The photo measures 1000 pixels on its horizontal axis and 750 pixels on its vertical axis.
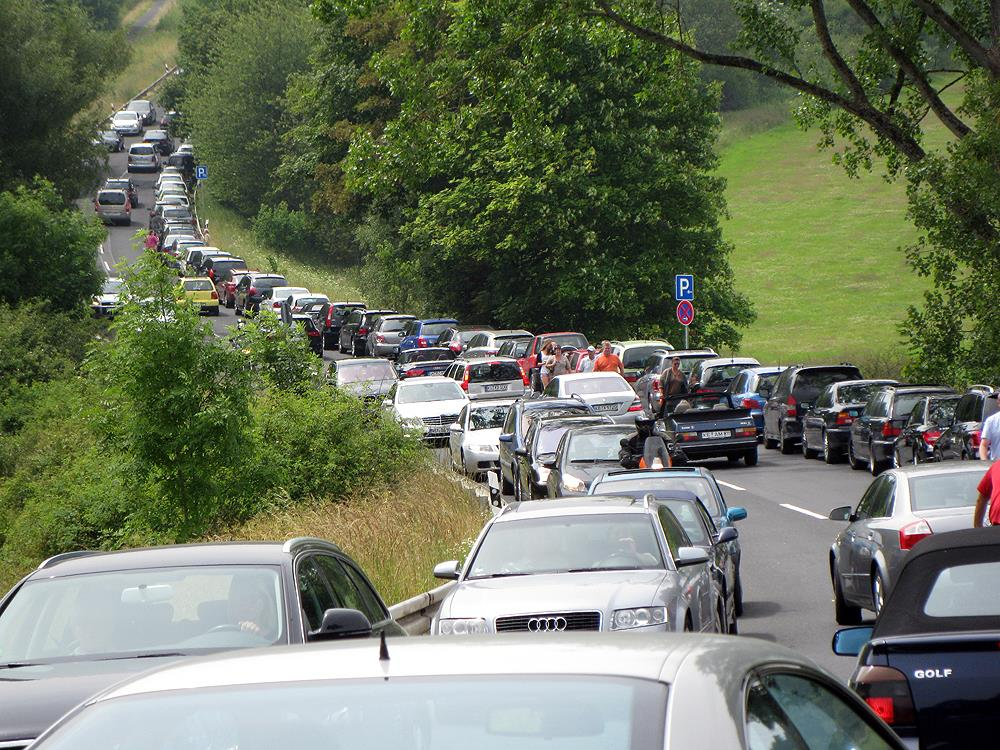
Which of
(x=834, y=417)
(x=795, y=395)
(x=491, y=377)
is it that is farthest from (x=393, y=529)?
(x=491, y=377)

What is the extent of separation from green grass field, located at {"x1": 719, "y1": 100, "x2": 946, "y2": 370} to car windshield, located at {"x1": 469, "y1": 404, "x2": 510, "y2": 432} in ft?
105

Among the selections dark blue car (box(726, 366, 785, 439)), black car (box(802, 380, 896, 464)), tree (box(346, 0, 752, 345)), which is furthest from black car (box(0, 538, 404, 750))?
tree (box(346, 0, 752, 345))

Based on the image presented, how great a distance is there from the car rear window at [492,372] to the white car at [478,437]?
6109 mm

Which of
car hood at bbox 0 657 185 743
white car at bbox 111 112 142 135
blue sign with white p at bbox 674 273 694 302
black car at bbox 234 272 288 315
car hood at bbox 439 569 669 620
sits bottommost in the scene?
car hood at bbox 439 569 669 620

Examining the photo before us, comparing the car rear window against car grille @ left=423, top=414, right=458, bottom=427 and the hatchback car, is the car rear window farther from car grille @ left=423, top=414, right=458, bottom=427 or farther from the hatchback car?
car grille @ left=423, top=414, right=458, bottom=427

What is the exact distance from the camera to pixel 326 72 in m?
58.8

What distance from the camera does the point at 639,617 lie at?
1070 centimetres

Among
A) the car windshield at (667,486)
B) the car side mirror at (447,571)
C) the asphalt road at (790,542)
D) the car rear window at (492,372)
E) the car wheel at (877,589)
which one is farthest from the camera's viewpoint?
the car rear window at (492,372)

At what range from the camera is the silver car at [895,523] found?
13008 mm

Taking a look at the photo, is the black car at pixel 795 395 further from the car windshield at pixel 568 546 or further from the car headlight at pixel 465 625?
the car headlight at pixel 465 625

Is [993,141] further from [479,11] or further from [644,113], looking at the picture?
[644,113]

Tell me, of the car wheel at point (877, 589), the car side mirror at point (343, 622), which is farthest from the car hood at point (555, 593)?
the car side mirror at point (343, 622)

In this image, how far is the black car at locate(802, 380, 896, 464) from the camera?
30969 mm

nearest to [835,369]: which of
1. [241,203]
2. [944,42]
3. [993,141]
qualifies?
[944,42]
